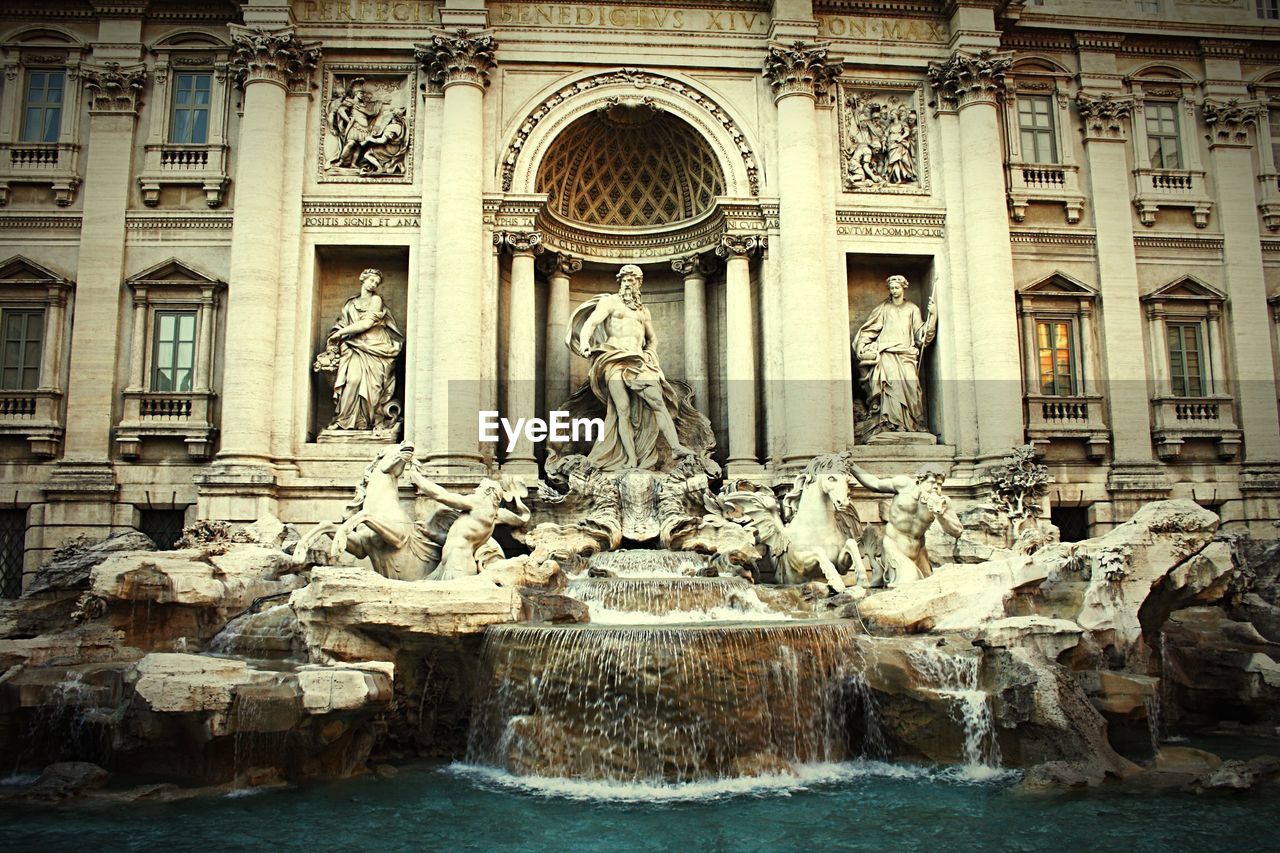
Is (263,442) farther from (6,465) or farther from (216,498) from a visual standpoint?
(6,465)

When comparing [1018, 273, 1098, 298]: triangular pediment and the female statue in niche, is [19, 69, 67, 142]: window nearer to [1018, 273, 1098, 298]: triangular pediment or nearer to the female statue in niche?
the female statue in niche

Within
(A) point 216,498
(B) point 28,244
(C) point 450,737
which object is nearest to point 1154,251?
(C) point 450,737

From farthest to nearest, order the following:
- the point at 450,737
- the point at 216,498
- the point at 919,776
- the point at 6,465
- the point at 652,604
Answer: the point at 6,465, the point at 216,498, the point at 652,604, the point at 450,737, the point at 919,776

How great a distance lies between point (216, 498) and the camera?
16.3 meters

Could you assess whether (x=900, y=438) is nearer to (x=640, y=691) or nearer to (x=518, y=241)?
(x=518, y=241)

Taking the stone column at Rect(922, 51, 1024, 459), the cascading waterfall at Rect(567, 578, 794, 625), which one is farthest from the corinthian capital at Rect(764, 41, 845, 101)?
the cascading waterfall at Rect(567, 578, 794, 625)

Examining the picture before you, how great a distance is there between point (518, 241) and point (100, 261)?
7.97 metres

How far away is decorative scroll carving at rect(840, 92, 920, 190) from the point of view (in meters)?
18.9

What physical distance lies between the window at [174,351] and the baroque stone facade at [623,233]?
0.06 m

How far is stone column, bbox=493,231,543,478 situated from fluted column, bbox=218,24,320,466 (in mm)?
4240

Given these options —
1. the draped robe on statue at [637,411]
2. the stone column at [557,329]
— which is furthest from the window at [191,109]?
the draped robe on statue at [637,411]

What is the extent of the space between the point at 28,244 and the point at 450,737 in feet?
45.5

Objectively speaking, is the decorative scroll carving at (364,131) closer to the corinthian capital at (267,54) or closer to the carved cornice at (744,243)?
the corinthian capital at (267,54)

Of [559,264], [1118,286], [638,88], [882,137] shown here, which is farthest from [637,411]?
[1118,286]
